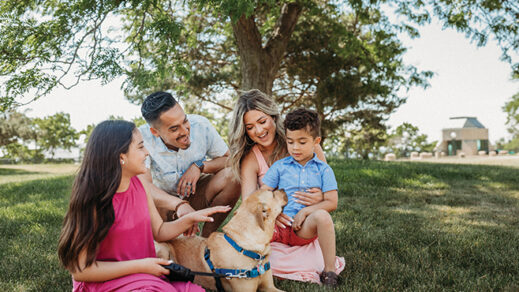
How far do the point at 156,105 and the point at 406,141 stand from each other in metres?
56.2

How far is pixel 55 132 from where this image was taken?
50375mm

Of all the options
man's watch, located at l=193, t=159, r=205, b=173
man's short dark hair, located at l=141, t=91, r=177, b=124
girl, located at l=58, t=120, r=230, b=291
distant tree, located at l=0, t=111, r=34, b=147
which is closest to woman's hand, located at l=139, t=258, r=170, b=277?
girl, located at l=58, t=120, r=230, b=291

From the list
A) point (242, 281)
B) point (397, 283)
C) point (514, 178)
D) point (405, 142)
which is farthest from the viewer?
point (405, 142)

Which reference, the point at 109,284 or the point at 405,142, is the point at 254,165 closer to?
the point at 109,284

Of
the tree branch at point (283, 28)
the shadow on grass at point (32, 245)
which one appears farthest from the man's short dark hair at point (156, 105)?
the tree branch at point (283, 28)

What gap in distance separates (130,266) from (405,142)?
57.2m


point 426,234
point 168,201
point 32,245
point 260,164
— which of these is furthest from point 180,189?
point 426,234

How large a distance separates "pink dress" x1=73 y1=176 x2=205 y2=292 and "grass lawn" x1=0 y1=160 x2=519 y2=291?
46.5 inches

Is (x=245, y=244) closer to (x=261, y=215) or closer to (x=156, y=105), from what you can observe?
(x=261, y=215)

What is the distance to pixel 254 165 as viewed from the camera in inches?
154

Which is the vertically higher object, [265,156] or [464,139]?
[464,139]

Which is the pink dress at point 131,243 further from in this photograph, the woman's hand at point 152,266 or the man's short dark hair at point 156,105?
the man's short dark hair at point 156,105

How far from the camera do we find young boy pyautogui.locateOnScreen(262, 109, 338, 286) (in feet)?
10.5

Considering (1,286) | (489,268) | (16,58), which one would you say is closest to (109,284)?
(1,286)
